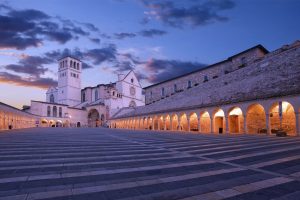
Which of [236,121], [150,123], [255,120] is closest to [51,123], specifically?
[150,123]

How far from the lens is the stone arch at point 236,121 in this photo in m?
26.8

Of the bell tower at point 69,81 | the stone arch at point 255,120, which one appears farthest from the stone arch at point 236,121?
the bell tower at point 69,81

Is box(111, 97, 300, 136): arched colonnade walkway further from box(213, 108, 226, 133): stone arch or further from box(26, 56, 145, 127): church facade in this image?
box(26, 56, 145, 127): church facade

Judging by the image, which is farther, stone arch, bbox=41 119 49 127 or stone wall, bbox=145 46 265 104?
stone arch, bbox=41 119 49 127

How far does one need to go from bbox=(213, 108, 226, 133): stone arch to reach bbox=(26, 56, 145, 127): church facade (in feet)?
173

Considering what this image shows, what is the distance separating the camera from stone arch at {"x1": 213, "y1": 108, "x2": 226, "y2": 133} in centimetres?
2816

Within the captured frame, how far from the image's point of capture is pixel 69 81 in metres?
90.9

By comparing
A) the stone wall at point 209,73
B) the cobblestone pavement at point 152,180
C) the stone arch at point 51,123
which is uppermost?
the stone wall at point 209,73

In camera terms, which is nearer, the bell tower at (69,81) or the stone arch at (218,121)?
the stone arch at (218,121)

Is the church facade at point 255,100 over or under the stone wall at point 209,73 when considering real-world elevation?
under

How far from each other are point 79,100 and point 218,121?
76032mm

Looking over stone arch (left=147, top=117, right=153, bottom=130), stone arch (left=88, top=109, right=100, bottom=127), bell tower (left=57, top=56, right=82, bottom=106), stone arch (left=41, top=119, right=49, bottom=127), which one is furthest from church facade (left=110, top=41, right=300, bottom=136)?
bell tower (left=57, top=56, right=82, bottom=106)

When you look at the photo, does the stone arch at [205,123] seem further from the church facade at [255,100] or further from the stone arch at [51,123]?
the stone arch at [51,123]

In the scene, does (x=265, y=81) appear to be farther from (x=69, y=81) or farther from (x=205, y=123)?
(x=69, y=81)
